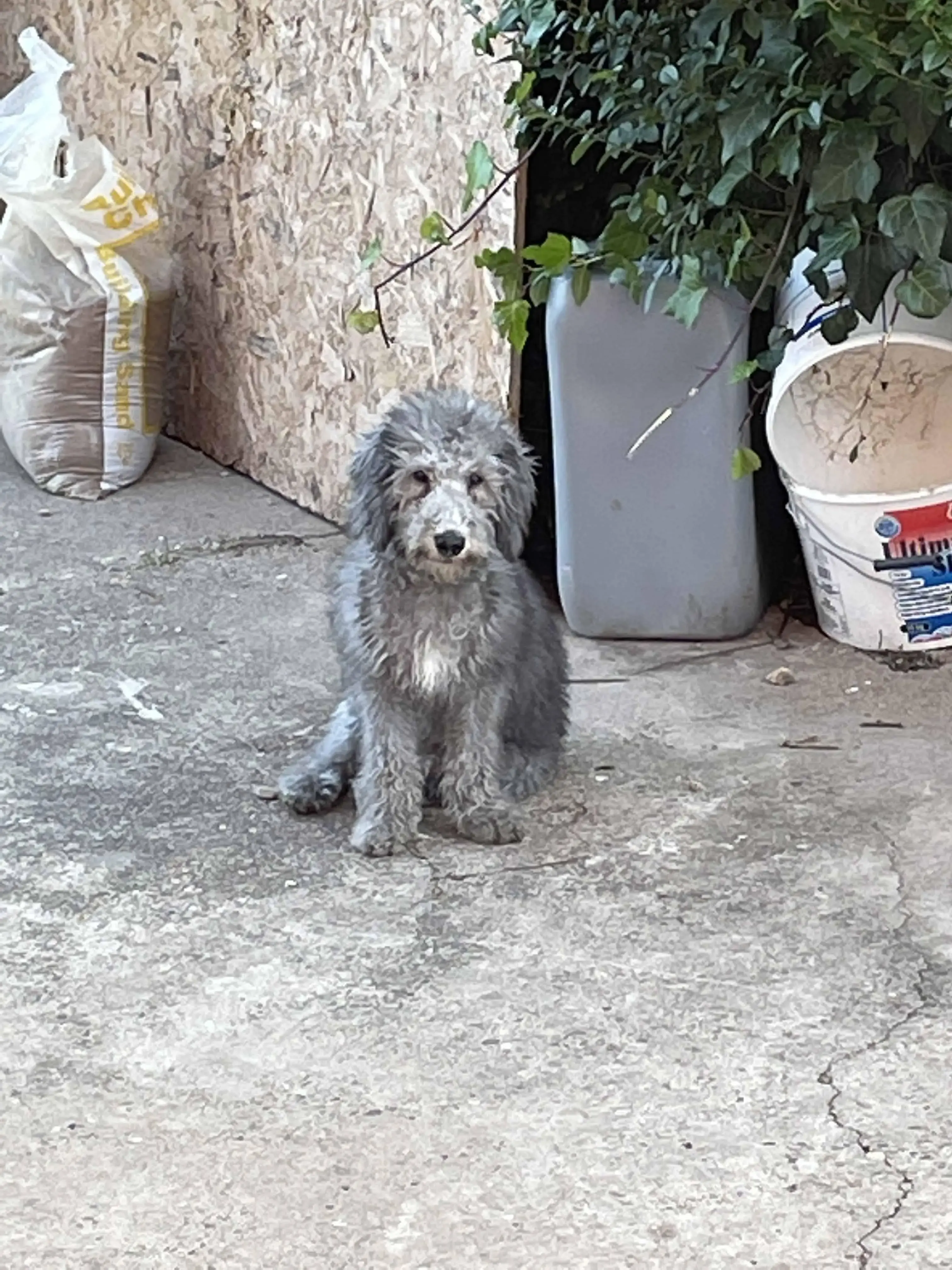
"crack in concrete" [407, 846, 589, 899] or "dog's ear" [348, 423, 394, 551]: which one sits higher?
"dog's ear" [348, 423, 394, 551]

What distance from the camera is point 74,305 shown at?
15.8ft

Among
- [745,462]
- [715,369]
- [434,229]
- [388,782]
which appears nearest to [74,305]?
[434,229]

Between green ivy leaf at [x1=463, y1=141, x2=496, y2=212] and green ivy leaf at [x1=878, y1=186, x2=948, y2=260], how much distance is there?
0.93m

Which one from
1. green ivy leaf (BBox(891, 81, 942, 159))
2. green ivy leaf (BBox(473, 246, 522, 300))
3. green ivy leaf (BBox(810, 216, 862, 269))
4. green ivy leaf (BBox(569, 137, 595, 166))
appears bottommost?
green ivy leaf (BBox(473, 246, 522, 300))

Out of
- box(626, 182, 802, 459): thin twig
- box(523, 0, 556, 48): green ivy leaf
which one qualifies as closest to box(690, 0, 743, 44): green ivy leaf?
box(523, 0, 556, 48): green ivy leaf

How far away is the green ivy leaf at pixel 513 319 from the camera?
3.57m

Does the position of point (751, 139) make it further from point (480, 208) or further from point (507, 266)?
point (480, 208)

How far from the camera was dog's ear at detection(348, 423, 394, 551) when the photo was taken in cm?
281

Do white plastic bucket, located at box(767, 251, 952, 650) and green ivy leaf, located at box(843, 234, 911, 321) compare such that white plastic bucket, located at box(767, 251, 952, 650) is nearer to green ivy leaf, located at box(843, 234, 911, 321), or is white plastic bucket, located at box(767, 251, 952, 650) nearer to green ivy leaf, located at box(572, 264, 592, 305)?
green ivy leaf, located at box(843, 234, 911, 321)

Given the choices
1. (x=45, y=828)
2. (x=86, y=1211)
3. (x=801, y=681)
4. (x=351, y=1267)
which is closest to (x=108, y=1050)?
(x=86, y=1211)

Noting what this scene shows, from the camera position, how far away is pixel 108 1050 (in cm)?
233

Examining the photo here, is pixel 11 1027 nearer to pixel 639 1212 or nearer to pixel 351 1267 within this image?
pixel 351 1267

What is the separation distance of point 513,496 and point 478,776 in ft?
1.55

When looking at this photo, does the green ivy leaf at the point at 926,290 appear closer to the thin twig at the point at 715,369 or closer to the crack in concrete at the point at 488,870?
the thin twig at the point at 715,369
